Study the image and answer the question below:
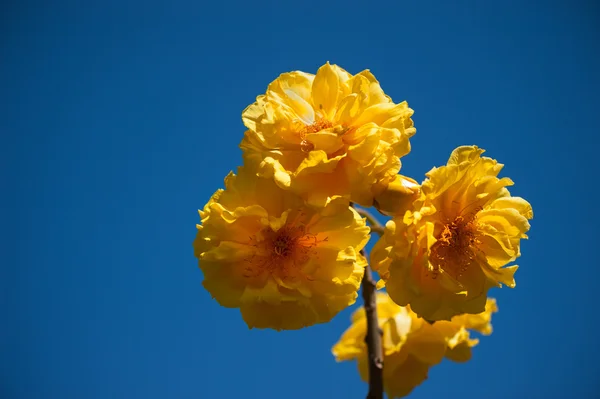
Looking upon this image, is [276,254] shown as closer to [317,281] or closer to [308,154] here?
[317,281]

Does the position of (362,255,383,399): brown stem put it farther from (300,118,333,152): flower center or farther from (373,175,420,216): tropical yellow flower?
(300,118,333,152): flower center

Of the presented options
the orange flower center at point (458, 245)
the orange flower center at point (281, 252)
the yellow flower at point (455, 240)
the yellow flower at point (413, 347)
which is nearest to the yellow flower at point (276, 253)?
the orange flower center at point (281, 252)

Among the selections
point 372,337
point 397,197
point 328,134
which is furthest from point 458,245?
point 328,134

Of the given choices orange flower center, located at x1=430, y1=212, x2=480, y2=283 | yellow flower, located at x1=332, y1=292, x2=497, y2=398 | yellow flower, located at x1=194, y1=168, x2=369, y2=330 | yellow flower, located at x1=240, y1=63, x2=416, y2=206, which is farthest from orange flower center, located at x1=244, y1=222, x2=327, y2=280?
yellow flower, located at x1=332, y1=292, x2=497, y2=398

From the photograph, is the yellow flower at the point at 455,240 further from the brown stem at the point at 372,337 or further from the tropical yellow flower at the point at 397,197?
the brown stem at the point at 372,337

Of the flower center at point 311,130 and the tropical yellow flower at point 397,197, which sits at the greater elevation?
the flower center at point 311,130

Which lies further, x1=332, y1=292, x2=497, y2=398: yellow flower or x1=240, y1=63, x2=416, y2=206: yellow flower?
x1=332, y1=292, x2=497, y2=398: yellow flower

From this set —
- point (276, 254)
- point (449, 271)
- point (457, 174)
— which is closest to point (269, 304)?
point (276, 254)
